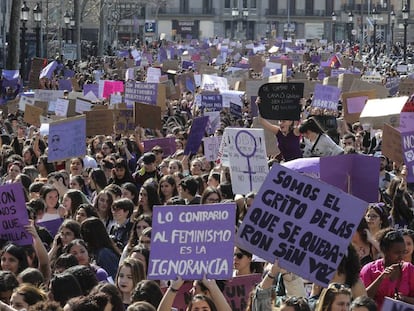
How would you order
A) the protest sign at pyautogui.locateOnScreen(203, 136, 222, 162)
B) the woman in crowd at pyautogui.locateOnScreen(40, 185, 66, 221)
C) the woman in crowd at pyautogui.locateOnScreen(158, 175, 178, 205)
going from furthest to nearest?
the protest sign at pyautogui.locateOnScreen(203, 136, 222, 162), the woman in crowd at pyautogui.locateOnScreen(158, 175, 178, 205), the woman in crowd at pyautogui.locateOnScreen(40, 185, 66, 221)

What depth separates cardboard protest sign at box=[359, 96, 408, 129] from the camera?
1641cm

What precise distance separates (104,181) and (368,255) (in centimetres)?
441

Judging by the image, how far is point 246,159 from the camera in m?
12.5

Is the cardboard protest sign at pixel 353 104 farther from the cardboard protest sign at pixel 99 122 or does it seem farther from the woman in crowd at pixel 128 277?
the woman in crowd at pixel 128 277

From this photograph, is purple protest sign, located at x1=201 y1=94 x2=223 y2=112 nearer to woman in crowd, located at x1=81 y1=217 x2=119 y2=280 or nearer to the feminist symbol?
the feminist symbol

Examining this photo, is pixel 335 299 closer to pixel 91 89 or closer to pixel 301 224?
pixel 301 224

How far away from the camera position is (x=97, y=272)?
900cm

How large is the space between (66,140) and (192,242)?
7.90 metres

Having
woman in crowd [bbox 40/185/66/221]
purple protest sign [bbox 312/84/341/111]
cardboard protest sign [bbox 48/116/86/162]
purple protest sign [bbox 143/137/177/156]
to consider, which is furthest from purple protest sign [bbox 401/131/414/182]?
purple protest sign [bbox 312/84/341/111]

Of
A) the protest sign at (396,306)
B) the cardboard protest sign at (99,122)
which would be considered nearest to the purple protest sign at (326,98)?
the cardboard protest sign at (99,122)

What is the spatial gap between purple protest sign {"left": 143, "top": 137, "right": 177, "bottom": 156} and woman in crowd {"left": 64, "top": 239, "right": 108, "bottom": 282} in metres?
7.46

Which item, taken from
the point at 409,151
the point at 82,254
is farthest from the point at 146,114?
the point at 82,254

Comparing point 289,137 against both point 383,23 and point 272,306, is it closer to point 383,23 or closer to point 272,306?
point 272,306

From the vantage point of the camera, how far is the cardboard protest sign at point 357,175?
35.0 ft
